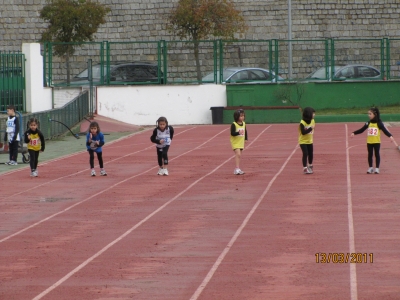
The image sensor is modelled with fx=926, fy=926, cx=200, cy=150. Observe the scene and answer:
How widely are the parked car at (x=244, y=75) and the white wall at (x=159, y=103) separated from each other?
2.98 feet

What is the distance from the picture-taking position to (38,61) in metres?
33.2

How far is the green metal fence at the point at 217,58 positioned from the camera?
35.8 meters

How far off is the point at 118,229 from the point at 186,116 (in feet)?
73.8

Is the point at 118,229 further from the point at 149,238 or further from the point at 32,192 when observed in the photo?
the point at 32,192

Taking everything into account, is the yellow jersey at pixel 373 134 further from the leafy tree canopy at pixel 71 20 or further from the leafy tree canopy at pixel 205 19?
the leafy tree canopy at pixel 205 19

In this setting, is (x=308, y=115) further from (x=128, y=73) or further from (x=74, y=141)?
(x=128, y=73)

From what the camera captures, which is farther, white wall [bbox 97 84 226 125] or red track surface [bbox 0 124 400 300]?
white wall [bbox 97 84 226 125]

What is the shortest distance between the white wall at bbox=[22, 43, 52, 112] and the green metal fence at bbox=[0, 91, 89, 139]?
159 cm

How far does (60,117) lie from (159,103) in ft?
21.7

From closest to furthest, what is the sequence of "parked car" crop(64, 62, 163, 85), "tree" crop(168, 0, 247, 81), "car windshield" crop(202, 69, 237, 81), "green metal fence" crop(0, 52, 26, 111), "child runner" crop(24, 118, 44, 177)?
"child runner" crop(24, 118, 44, 177) → "green metal fence" crop(0, 52, 26, 111) → "parked car" crop(64, 62, 163, 85) → "car windshield" crop(202, 69, 237, 81) → "tree" crop(168, 0, 247, 81)

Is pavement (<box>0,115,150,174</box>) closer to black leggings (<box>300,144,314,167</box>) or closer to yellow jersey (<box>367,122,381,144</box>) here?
black leggings (<box>300,144,314,167</box>)

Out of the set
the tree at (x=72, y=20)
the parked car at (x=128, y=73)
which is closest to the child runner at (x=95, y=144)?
the parked car at (x=128, y=73)

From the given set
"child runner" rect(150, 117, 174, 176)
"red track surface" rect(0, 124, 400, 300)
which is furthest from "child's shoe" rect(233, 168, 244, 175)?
"child runner" rect(150, 117, 174, 176)
